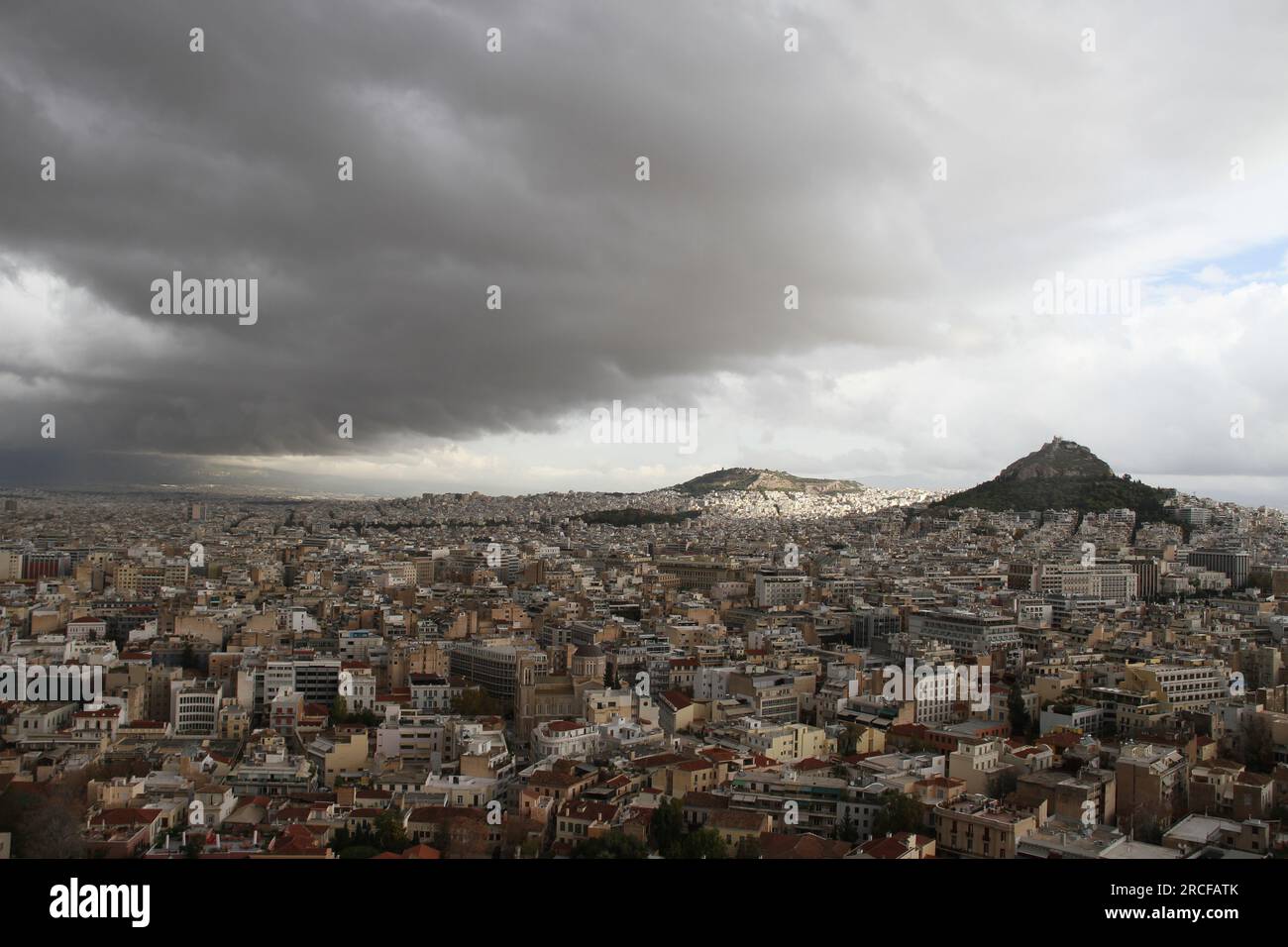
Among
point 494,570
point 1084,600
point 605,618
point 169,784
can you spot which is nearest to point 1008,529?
point 1084,600

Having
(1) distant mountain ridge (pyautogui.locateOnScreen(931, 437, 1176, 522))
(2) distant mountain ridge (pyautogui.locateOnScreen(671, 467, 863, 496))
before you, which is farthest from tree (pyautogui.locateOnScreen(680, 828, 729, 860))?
(2) distant mountain ridge (pyautogui.locateOnScreen(671, 467, 863, 496))

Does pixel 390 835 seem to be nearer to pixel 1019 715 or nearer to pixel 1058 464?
pixel 1019 715

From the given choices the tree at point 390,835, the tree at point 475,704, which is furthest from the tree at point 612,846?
the tree at point 475,704

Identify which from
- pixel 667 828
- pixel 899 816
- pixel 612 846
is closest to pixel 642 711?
pixel 667 828

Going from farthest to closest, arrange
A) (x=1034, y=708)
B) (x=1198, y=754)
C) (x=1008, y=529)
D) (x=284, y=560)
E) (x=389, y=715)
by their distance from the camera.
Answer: (x=1008, y=529), (x=284, y=560), (x=1034, y=708), (x=389, y=715), (x=1198, y=754)

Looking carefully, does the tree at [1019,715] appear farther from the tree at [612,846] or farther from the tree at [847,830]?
the tree at [612,846]

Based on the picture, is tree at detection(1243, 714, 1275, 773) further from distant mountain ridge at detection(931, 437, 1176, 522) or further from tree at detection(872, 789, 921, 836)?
distant mountain ridge at detection(931, 437, 1176, 522)
